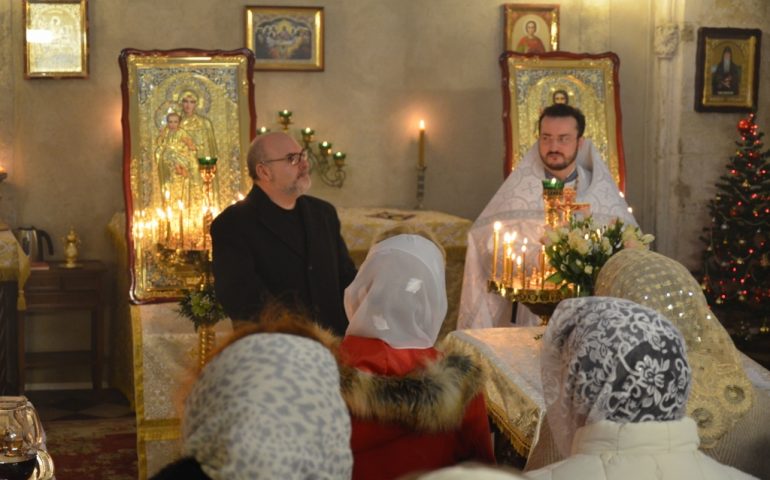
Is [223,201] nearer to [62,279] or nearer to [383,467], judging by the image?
[62,279]

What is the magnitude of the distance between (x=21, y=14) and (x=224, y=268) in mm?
5267

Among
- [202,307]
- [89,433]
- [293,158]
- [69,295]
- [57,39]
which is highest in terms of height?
[57,39]

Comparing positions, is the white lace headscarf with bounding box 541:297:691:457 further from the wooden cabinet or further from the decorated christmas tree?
the decorated christmas tree

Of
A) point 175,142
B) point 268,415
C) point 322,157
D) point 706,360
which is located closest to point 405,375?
point 706,360

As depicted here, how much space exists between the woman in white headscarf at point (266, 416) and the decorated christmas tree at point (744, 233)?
28.4ft

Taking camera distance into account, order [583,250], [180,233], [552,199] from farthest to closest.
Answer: [180,233] → [552,199] → [583,250]

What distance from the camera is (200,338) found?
6.79m

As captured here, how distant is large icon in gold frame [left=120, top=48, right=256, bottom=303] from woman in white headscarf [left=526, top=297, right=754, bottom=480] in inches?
209

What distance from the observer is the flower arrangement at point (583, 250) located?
5.16 m

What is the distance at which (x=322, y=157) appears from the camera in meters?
10.6

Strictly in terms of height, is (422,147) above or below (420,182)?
above

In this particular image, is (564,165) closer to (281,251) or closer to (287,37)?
(281,251)

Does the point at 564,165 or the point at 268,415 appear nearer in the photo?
the point at 268,415

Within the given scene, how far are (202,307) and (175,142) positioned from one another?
6.37ft
